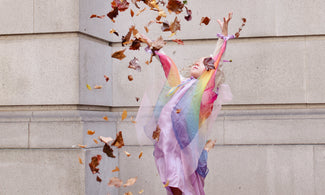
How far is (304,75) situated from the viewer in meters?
7.91

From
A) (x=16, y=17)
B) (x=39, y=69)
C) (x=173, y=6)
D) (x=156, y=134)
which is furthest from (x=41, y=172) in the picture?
(x=173, y=6)

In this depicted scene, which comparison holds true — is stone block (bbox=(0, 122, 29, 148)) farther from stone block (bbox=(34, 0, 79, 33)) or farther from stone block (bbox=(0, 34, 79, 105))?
stone block (bbox=(34, 0, 79, 33))

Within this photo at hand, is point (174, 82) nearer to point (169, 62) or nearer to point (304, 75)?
point (169, 62)

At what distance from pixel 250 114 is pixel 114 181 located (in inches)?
108

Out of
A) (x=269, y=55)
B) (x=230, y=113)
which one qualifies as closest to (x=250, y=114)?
(x=230, y=113)

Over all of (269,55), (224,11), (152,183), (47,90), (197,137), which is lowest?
(152,183)

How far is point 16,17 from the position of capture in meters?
7.48

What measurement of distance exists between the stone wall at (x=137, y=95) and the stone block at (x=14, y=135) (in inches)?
0.5

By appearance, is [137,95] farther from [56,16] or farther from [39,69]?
→ [56,16]

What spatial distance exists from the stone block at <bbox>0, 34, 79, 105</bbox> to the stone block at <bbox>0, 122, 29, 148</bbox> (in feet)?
Result: 1.03

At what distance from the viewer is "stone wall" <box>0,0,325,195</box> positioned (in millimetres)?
7246

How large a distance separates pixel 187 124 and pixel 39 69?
2521mm

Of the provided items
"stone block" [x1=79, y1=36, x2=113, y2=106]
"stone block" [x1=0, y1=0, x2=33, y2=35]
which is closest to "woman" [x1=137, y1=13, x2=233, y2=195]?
"stone block" [x1=79, y1=36, x2=113, y2=106]

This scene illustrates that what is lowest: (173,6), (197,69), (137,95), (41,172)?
(41,172)
